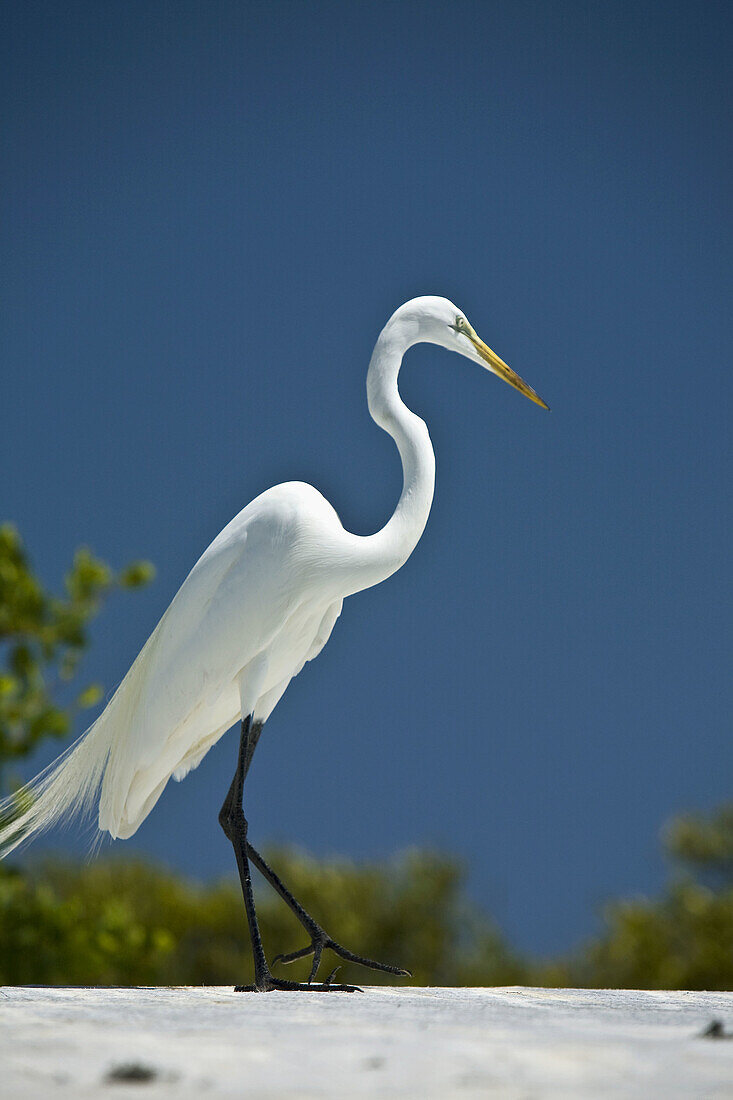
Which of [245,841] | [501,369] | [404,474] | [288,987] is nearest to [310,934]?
[288,987]

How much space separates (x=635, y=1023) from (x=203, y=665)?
206 cm

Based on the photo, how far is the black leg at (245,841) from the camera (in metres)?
3.85

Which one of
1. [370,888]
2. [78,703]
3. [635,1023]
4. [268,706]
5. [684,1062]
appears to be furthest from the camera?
[370,888]

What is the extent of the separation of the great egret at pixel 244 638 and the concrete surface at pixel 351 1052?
3.96ft

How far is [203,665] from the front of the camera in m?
4.25

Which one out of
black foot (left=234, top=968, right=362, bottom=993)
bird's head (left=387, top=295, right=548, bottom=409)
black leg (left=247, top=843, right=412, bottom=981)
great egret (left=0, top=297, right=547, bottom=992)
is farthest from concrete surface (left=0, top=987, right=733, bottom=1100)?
bird's head (left=387, top=295, right=548, bottom=409)

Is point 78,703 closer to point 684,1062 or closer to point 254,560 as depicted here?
point 254,560

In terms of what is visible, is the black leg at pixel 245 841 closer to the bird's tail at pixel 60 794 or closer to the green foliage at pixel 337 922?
the bird's tail at pixel 60 794

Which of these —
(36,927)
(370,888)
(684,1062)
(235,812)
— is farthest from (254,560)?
(370,888)

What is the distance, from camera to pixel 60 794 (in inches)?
177

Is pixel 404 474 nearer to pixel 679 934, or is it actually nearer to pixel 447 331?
pixel 447 331

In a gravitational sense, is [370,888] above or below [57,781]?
above

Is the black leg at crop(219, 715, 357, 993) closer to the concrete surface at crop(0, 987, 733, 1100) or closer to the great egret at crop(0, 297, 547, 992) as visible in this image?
the great egret at crop(0, 297, 547, 992)

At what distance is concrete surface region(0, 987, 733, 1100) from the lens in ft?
6.54
